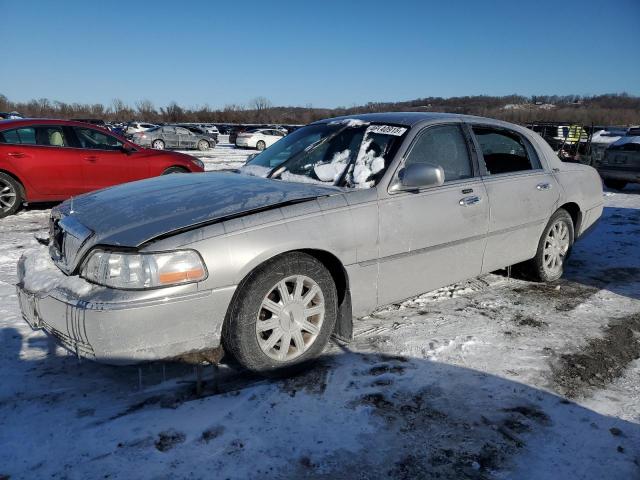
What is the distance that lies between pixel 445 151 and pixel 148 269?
7.98ft

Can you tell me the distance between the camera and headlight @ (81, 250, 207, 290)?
8.06 feet

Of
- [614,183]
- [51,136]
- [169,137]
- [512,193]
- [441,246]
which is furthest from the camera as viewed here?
[169,137]

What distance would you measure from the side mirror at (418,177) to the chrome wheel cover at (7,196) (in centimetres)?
660

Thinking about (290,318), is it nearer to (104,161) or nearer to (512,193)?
(512,193)

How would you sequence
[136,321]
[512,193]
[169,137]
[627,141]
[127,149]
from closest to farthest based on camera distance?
1. [136,321]
2. [512,193]
3. [127,149]
4. [627,141]
5. [169,137]

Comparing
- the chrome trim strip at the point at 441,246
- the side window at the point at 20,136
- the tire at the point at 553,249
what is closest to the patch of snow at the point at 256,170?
the chrome trim strip at the point at 441,246

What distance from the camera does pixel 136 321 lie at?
2.42 m

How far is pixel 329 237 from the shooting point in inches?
116

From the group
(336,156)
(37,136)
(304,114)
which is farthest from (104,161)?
(304,114)

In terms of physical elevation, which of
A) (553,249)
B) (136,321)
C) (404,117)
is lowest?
(553,249)

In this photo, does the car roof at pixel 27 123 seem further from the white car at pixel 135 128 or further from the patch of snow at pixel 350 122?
the white car at pixel 135 128

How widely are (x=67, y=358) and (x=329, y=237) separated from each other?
1.82 metres

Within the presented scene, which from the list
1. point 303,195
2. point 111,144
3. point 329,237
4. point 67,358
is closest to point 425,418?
point 329,237

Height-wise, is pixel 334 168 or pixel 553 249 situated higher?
pixel 334 168
